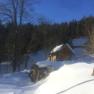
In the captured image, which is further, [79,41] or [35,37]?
[79,41]

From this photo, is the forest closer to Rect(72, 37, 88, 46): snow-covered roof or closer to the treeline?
the treeline

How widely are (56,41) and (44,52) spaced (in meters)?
3.30

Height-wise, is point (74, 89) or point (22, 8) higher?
point (22, 8)

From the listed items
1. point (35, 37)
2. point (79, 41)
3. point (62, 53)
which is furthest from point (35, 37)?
point (79, 41)

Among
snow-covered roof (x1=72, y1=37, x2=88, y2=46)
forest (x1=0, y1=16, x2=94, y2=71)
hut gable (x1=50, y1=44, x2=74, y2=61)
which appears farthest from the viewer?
snow-covered roof (x1=72, y1=37, x2=88, y2=46)

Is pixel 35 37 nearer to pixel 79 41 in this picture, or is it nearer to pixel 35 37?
pixel 35 37

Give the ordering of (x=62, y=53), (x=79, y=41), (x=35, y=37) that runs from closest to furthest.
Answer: (x=62, y=53)
(x=35, y=37)
(x=79, y=41)

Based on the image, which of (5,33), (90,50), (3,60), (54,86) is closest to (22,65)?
(3,60)

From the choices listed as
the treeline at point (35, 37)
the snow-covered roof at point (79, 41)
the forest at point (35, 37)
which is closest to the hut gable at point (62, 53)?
the forest at point (35, 37)

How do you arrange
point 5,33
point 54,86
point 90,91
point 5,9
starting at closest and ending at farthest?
point 90,91 < point 54,86 < point 5,9 < point 5,33

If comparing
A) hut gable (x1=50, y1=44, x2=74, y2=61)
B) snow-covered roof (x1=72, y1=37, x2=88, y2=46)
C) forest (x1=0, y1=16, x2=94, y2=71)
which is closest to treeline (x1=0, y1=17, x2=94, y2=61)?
forest (x1=0, y1=16, x2=94, y2=71)

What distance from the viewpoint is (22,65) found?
53500mm

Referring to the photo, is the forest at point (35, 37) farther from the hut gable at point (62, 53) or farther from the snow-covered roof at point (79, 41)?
the hut gable at point (62, 53)

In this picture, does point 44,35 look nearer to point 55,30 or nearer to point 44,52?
point 44,52
